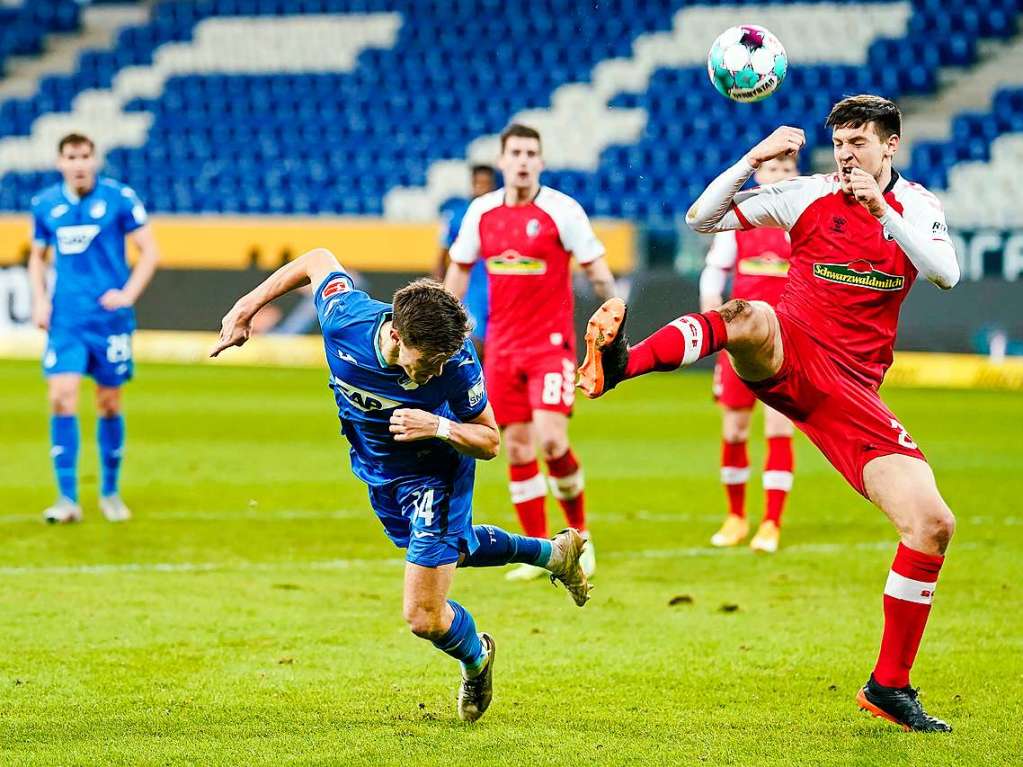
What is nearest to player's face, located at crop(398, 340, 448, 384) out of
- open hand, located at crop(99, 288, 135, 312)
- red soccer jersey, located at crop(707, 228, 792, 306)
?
red soccer jersey, located at crop(707, 228, 792, 306)

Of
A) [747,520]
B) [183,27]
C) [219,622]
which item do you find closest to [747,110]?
[183,27]

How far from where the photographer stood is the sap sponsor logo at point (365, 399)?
4946 millimetres

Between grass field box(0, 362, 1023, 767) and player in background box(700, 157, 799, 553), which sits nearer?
grass field box(0, 362, 1023, 767)

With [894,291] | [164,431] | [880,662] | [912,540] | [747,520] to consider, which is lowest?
[164,431]

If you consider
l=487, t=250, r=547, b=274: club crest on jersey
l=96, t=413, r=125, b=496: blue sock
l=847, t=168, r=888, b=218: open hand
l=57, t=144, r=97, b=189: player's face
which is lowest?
l=96, t=413, r=125, b=496: blue sock

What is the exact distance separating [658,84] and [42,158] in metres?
11.1

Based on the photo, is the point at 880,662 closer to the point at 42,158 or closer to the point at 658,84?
the point at 658,84

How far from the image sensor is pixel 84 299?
30.1ft

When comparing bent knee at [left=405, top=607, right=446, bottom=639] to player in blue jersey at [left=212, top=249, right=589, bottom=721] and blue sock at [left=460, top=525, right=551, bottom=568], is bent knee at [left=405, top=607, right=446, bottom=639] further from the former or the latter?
blue sock at [left=460, top=525, right=551, bottom=568]

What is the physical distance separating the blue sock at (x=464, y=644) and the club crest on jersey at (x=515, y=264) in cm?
323

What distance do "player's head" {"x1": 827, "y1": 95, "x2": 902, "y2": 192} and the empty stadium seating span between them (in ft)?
53.5

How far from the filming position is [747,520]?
30.4 feet

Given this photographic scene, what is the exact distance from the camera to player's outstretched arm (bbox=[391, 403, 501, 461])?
455 cm

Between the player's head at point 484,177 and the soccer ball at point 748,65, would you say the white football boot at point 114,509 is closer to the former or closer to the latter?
the player's head at point 484,177
